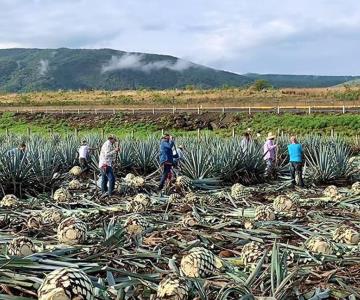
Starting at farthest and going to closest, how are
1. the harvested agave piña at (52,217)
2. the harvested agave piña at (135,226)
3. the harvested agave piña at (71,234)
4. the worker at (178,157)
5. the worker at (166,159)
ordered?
the worker at (178,157)
the worker at (166,159)
the harvested agave piña at (52,217)
the harvested agave piña at (135,226)
the harvested agave piña at (71,234)

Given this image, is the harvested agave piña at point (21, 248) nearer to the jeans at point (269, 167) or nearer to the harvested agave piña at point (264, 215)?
the harvested agave piña at point (264, 215)

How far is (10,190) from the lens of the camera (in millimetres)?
11953

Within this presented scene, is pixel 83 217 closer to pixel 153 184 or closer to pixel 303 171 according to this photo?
pixel 153 184

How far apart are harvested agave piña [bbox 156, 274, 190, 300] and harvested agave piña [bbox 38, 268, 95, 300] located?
21.1 inches

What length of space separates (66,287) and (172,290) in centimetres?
75

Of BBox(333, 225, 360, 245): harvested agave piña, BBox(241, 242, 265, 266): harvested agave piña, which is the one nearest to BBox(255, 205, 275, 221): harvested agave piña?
BBox(333, 225, 360, 245): harvested agave piña

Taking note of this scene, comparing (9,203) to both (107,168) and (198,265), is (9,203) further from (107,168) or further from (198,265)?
(198,265)

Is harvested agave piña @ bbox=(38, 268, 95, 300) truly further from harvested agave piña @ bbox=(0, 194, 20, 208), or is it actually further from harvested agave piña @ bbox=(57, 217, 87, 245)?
harvested agave piña @ bbox=(0, 194, 20, 208)

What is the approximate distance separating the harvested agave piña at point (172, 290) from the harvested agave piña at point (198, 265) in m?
0.70

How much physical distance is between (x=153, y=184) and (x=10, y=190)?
2.88 m

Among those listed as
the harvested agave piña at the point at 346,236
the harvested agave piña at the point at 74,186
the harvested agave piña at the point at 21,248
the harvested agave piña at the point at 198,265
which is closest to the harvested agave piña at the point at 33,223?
the harvested agave piña at the point at 21,248

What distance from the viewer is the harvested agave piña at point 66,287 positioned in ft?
11.2

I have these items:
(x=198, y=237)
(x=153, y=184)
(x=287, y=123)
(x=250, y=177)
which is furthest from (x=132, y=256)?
(x=287, y=123)

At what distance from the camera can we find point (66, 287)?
3451 millimetres
